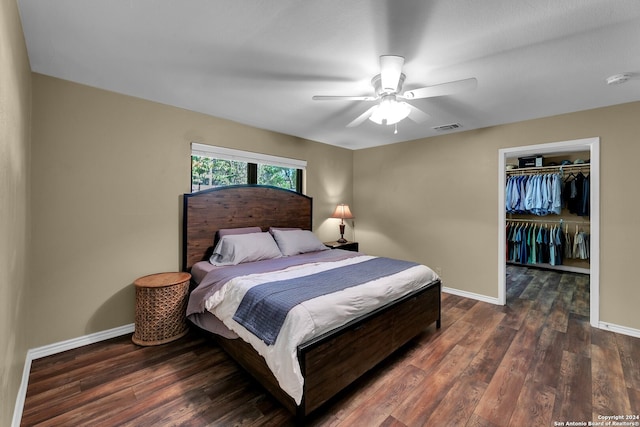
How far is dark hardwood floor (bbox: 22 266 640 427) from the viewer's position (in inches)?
68.0

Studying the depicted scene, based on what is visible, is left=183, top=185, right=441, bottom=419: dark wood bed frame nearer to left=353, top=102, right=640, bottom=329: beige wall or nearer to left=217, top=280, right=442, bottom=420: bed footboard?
left=217, top=280, right=442, bottom=420: bed footboard

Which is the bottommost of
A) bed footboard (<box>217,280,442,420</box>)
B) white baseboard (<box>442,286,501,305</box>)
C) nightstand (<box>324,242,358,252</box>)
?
white baseboard (<box>442,286,501,305</box>)

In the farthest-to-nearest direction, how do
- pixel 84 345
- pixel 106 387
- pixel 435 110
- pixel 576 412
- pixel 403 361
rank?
pixel 435 110, pixel 84 345, pixel 403 361, pixel 106 387, pixel 576 412

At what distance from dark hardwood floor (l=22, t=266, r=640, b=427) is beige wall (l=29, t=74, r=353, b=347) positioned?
1.33 ft

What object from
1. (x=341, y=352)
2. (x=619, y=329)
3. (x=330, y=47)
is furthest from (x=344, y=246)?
(x=619, y=329)

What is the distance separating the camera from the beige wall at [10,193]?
1.23 metres

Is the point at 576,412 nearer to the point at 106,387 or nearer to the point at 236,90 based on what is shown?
the point at 106,387

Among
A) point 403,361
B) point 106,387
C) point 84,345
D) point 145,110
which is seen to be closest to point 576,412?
point 403,361

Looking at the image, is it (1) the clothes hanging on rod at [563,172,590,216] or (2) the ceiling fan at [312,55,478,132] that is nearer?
(2) the ceiling fan at [312,55,478,132]

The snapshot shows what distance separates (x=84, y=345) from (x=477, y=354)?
3.65m

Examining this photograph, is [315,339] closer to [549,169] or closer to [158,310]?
[158,310]

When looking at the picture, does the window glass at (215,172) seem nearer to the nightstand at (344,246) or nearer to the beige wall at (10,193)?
the beige wall at (10,193)

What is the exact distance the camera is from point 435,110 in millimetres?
3113

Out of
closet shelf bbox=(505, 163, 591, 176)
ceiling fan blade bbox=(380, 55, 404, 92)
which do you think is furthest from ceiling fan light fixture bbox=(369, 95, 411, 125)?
closet shelf bbox=(505, 163, 591, 176)
